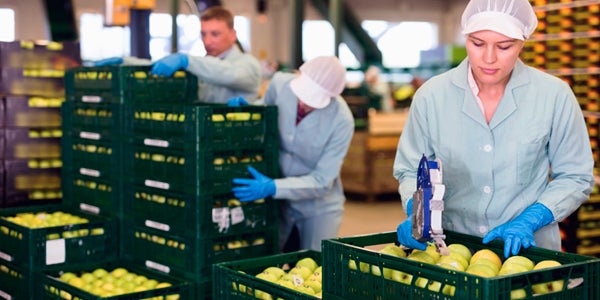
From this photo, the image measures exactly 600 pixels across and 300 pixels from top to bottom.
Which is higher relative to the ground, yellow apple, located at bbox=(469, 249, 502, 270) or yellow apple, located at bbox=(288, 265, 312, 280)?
yellow apple, located at bbox=(469, 249, 502, 270)

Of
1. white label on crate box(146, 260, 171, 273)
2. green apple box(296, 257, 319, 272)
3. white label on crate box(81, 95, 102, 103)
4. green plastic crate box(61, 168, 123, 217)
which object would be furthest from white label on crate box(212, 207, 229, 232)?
white label on crate box(81, 95, 102, 103)

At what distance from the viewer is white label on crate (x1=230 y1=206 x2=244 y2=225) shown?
13.5ft

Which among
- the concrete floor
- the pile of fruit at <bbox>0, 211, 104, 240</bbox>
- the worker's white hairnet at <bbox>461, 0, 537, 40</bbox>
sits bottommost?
the concrete floor

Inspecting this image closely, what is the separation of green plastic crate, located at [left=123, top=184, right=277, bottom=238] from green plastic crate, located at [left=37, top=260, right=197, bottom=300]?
0.23 metres

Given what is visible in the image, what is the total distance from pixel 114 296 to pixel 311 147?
1.45 metres

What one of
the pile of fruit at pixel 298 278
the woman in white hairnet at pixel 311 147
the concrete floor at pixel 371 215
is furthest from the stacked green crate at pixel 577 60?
the pile of fruit at pixel 298 278

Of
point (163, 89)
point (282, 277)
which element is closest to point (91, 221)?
point (163, 89)

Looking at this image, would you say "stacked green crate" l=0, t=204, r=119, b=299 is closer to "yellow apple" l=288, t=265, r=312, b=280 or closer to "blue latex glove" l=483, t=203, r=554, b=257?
"yellow apple" l=288, t=265, r=312, b=280

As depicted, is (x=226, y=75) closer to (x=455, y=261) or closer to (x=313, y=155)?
(x=313, y=155)

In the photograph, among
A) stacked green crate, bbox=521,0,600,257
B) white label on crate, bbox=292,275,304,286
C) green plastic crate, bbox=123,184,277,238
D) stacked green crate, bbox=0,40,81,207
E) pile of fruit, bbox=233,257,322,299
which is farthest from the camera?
stacked green crate, bbox=521,0,600,257

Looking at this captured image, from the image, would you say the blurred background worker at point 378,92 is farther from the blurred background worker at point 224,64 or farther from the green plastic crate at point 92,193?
the green plastic crate at point 92,193

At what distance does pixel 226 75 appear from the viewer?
4.85 meters

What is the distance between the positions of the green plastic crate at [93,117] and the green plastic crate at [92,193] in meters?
0.26

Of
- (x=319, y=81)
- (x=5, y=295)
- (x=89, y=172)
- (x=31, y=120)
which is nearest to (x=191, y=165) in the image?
(x=319, y=81)
